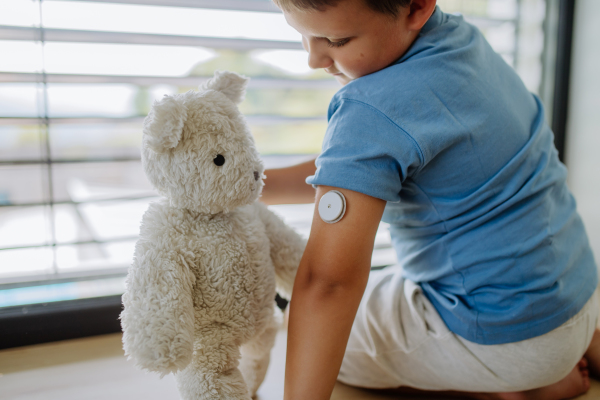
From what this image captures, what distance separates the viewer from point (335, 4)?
1.94 ft

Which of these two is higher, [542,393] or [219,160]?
[219,160]

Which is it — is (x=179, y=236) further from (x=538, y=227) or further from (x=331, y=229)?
(x=538, y=227)

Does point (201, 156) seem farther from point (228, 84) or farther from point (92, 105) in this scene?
point (92, 105)

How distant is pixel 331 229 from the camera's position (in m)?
0.62

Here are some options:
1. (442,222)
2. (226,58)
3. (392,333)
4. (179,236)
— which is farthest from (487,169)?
(226,58)

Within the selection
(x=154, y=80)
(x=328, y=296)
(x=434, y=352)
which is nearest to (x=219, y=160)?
(x=328, y=296)

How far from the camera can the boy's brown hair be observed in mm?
592

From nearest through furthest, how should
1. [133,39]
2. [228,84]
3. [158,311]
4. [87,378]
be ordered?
[158,311]
[228,84]
[87,378]
[133,39]

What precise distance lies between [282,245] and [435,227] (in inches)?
9.8

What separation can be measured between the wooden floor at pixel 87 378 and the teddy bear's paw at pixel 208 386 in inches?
8.5

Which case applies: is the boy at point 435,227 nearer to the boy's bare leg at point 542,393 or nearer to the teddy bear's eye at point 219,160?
the boy's bare leg at point 542,393

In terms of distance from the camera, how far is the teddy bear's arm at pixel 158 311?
521mm

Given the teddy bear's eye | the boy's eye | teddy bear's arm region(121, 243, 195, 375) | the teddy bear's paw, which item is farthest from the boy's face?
the teddy bear's paw

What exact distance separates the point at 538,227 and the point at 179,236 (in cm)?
55
